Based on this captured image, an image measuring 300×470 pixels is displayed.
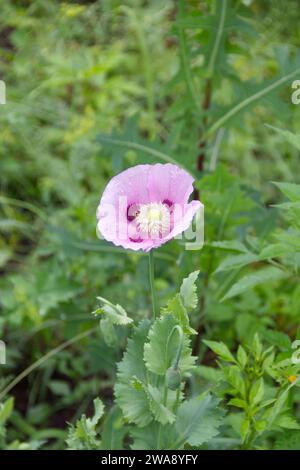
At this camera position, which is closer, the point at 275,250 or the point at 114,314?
the point at 114,314

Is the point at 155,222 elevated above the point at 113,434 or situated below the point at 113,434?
above

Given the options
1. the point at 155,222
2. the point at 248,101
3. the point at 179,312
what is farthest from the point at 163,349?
the point at 248,101

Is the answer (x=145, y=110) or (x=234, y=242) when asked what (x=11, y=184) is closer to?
(x=145, y=110)

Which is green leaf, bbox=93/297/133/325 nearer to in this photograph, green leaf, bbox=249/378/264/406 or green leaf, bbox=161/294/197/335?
green leaf, bbox=161/294/197/335

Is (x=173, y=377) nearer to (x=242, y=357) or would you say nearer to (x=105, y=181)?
(x=242, y=357)
